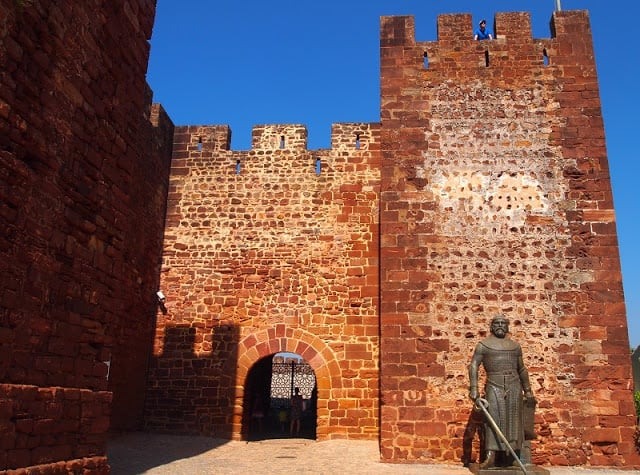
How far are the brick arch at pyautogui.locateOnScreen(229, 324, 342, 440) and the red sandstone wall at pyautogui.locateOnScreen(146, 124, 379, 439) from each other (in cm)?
2

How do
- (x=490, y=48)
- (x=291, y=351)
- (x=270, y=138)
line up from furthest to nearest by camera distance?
1. (x=270, y=138)
2. (x=291, y=351)
3. (x=490, y=48)

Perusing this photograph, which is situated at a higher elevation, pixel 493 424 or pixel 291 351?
pixel 291 351

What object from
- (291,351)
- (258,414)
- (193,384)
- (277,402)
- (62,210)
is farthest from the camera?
(277,402)

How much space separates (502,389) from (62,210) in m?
5.32

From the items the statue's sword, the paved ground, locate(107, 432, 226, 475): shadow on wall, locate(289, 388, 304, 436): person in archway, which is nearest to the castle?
the paved ground

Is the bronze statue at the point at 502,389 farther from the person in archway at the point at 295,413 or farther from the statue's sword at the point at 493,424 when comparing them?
the person in archway at the point at 295,413

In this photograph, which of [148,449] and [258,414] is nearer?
[148,449]

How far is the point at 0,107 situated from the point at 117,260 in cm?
223

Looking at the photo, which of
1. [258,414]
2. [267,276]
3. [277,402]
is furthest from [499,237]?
[277,402]

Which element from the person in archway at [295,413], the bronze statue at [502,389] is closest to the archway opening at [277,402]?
the person in archway at [295,413]

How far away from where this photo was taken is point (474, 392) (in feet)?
24.3

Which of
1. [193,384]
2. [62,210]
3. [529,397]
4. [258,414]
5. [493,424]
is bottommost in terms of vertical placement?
[258,414]

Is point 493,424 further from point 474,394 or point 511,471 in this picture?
point 511,471

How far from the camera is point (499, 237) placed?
9.68m
